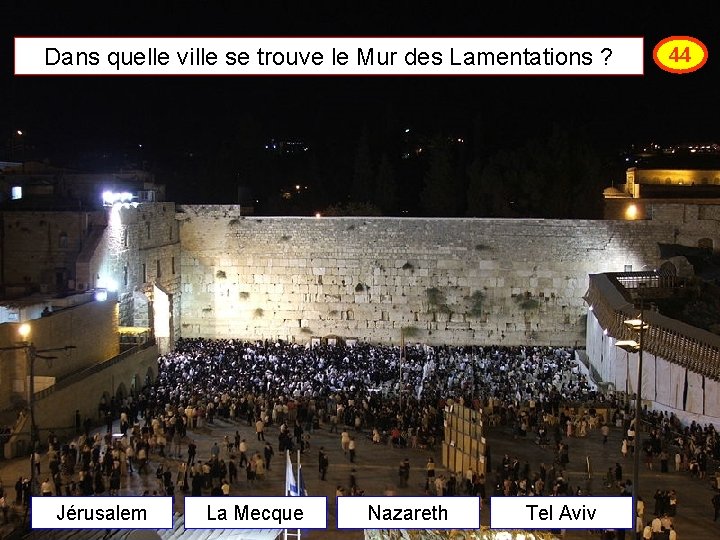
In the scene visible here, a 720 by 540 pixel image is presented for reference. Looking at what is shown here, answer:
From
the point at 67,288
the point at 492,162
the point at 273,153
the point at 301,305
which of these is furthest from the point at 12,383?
the point at 273,153

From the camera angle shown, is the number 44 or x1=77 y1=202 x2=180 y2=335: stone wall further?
x1=77 y1=202 x2=180 y2=335: stone wall

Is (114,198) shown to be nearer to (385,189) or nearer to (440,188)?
(440,188)

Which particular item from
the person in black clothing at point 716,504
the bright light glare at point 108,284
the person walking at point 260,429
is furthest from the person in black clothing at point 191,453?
the bright light glare at point 108,284

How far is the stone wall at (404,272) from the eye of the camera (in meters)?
31.2

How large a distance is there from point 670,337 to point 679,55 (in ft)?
25.1

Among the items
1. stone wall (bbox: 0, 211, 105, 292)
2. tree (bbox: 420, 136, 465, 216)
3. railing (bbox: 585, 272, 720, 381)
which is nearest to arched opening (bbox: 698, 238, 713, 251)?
railing (bbox: 585, 272, 720, 381)

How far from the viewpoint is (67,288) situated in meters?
26.5

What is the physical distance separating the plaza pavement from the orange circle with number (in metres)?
7.41

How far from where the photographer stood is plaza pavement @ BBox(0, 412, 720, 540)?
14.3 meters

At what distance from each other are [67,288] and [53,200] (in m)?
4.31

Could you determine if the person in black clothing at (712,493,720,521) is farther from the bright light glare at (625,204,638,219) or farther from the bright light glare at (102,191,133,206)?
the bright light glare at (625,204,638,219)

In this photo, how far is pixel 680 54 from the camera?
574 inches

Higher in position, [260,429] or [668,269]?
[668,269]

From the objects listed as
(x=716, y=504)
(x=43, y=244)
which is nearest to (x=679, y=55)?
(x=716, y=504)
